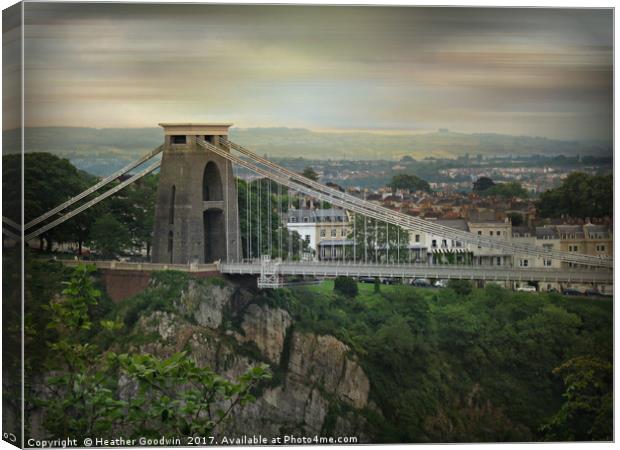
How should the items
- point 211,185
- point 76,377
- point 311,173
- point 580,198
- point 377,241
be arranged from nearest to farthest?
point 76,377 → point 580,198 → point 311,173 → point 377,241 → point 211,185

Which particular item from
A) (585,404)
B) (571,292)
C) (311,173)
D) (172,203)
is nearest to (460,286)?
(571,292)

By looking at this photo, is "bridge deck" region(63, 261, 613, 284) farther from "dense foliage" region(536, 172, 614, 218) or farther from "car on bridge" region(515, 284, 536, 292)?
"dense foliage" region(536, 172, 614, 218)

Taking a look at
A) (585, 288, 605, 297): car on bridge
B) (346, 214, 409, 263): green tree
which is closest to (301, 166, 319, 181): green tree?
(346, 214, 409, 263): green tree

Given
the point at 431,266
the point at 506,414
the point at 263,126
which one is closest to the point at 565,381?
the point at 506,414

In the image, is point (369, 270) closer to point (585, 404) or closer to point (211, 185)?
point (211, 185)

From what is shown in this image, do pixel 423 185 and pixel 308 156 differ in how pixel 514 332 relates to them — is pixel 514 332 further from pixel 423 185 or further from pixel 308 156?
pixel 308 156
